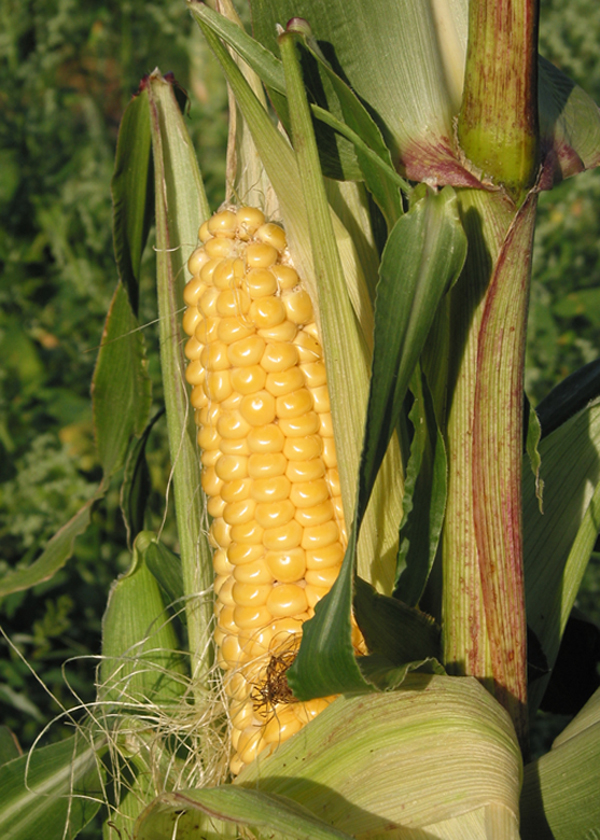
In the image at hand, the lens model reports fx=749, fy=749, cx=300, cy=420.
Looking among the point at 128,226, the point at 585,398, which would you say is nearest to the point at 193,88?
the point at 128,226

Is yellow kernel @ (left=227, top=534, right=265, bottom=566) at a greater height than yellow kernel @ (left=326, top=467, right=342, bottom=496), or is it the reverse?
yellow kernel @ (left=326, top=467, right=342, bottom=496)

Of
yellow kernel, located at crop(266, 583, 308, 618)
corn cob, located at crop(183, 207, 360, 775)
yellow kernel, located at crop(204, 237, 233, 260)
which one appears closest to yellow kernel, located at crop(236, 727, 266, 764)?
corn cob, located at crop(183, 207, 360, 775)

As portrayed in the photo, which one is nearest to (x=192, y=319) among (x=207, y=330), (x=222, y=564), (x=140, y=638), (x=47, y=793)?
(x=207, y=330)

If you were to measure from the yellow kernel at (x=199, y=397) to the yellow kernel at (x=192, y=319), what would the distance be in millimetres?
51

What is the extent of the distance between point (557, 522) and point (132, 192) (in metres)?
0.57

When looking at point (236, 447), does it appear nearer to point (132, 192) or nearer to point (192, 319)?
point (192, 319)

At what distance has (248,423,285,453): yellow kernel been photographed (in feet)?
2.09

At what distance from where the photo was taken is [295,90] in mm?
532

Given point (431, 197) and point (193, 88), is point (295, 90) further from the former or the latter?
point (193, 88)

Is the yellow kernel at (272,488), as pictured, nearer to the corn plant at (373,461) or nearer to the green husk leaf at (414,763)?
the corn plant at (373,461)

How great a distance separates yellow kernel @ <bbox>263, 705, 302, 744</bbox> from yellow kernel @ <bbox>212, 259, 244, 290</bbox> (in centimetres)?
36

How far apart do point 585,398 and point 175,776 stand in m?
0.59

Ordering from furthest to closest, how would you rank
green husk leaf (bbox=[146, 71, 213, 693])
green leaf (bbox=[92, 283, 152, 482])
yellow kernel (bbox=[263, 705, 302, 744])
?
green leaf (bbox=[92, 283, 152, 482]) < green husk leaf (bbox=[146, 71, 213, 693]) < yellow kernel (bbox=[263, 705, 302, 744])

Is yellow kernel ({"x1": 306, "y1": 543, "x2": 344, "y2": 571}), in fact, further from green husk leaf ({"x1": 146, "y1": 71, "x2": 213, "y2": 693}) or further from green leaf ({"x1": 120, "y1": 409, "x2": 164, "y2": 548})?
green leaf ({"x1": 120, "y1": 409, "x2": 164, "y2": 548})
